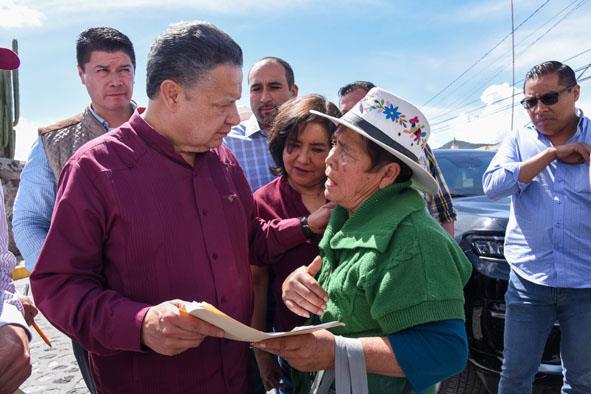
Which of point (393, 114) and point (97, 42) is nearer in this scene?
point (393, 114)

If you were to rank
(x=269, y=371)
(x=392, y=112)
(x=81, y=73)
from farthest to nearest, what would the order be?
(x=81, y=73)
(x=269, y=371)
(x=392, y=112)

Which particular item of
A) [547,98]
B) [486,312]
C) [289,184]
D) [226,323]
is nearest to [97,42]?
[289,184]

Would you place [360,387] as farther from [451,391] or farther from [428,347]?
[451,391]

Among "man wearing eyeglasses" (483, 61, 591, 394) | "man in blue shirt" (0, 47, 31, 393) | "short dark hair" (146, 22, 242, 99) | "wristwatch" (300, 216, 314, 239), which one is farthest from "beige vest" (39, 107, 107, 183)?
"man wearing eyeglasses" (483, 61, 591, 394)

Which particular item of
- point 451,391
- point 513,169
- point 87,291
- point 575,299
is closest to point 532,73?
point 513,169

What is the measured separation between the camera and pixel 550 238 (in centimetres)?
294

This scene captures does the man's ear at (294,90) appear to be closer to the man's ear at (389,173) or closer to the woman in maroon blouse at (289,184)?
the woman in maroon blouse at (289,184)

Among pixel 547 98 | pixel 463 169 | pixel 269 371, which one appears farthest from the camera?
pixel 463 169

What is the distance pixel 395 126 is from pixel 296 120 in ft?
2.07

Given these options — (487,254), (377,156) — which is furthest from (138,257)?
(487,254)

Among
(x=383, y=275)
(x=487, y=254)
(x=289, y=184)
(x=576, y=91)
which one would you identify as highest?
(x=576, y=91)

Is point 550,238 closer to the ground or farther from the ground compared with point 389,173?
closer to the ground

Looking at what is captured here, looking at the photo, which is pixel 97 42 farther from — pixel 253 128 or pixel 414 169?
pixel 414 169

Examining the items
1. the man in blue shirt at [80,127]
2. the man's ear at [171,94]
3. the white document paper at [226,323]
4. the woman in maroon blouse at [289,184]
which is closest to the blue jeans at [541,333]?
the woman in maroon blouse at [289,184]
